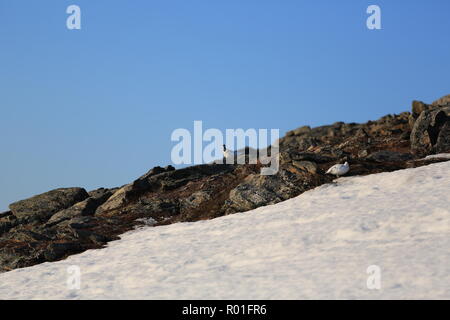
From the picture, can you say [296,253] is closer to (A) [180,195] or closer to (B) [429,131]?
(A) [180,195]

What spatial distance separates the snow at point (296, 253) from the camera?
1925 centimetres

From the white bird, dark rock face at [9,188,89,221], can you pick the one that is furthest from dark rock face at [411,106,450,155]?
dark rock face at [9,188,89,221]

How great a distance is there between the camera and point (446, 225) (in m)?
23.0

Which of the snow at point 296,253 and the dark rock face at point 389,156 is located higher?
the dark rock face at point 389,156

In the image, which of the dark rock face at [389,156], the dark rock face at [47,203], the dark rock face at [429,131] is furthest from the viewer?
the dark rock face at [47,203]

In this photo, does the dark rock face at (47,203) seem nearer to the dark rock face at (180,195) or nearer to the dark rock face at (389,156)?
the dark rock face at (180,195)

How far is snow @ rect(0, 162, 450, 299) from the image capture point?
19.2 metres

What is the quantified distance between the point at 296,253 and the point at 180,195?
1486 centimetres

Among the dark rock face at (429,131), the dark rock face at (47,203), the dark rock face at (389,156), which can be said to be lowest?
the dark rock face at (47,203)

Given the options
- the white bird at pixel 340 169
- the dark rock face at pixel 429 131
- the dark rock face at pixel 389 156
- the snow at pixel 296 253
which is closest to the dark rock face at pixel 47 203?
the snow at pixel 296 253

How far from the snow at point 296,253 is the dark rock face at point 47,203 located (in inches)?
476
